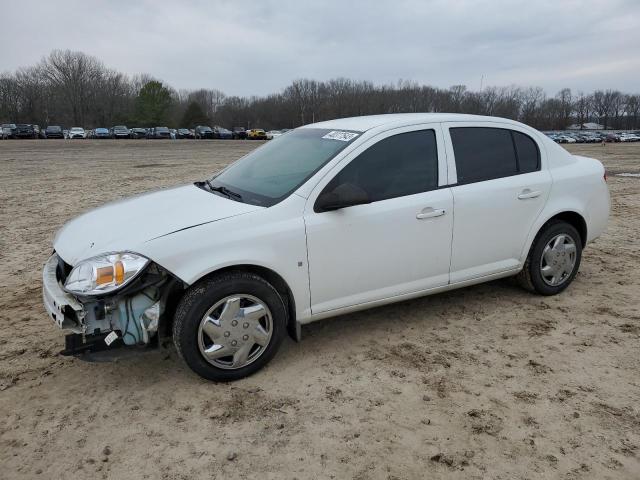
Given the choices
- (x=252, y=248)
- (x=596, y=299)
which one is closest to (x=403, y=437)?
(x=252, y=248)

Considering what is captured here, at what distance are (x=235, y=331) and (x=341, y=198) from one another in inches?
44.8

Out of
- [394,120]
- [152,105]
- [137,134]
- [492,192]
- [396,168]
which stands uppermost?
[152,105]

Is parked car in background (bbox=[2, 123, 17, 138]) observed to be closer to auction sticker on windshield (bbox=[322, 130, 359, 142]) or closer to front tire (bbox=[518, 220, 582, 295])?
auction sticker on windshield (bbox=[322, 130, 359, 142])

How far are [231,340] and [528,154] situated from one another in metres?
3.13

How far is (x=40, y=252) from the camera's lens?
6512 mm

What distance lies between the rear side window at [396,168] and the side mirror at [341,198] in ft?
0.36

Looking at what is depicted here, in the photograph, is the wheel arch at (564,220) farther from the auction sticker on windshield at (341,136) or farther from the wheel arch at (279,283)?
the wheel arch at (279,283)

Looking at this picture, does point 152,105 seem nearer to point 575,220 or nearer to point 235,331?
point 575,220

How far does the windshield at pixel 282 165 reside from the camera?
371 cm

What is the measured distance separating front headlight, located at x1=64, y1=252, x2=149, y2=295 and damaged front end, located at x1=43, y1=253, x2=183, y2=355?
2cm

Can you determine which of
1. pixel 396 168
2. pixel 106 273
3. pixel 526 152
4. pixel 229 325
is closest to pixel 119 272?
pixel 106 273

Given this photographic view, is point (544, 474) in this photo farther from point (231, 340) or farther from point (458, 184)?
point (458, 184)

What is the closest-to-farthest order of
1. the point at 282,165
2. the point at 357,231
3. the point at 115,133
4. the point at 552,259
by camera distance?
the point at 357,231 → the point at 282,165 → the point at 552,259 → the point at 115,133

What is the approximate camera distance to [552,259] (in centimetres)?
475
